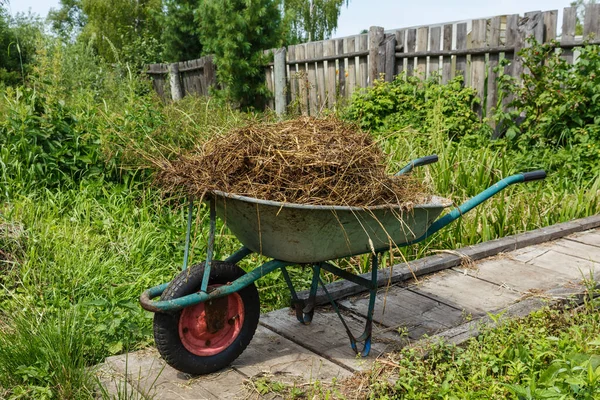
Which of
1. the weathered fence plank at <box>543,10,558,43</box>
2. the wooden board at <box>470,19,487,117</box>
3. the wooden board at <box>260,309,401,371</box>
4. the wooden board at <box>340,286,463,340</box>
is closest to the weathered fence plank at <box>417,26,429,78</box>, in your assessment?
the wooden board at <box>470,19,487,117</box>

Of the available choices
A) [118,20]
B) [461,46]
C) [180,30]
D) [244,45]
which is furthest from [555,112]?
[118,20]

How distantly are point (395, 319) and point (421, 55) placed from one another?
16.4ft

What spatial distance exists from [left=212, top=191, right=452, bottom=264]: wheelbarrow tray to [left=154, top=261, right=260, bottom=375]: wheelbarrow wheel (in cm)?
22

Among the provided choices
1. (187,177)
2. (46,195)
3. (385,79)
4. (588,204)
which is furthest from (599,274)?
(385,79)

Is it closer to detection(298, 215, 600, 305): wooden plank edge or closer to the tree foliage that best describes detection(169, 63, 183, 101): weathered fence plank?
the tree foliage

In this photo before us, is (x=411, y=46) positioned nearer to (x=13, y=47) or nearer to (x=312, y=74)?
(x=312, y=74)

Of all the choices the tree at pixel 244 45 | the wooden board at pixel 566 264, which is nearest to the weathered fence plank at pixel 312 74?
the tree at pixel 244 45

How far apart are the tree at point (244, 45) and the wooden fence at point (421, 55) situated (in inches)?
11.8

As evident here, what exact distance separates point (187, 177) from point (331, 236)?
60cm

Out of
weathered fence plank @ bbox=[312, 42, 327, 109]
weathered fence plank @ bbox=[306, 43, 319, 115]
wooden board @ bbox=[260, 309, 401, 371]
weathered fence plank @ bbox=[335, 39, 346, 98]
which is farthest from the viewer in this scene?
weathered fence plank @ bbox=[306, 43, 319, 115]

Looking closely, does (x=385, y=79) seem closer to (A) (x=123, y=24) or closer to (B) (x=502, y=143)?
(B) (x=502, y=143)

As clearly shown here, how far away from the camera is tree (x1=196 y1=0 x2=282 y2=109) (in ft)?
32.9

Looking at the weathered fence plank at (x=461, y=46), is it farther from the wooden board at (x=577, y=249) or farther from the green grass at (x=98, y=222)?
the wooden board at (x=577, y=249)

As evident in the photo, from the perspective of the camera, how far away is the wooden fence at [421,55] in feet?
20.2
